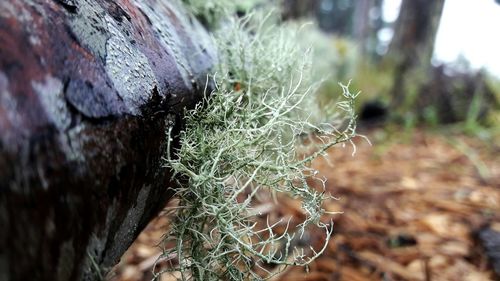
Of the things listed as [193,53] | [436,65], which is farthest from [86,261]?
[436,65]

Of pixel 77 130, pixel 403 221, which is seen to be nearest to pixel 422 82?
pixel 403 221

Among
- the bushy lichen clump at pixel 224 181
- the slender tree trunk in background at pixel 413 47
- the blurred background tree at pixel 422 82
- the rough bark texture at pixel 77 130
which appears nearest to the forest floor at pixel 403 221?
the bushy lichen clump at pixel 224 181

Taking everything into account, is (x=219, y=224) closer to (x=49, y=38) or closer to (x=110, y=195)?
(x=110, y=195)

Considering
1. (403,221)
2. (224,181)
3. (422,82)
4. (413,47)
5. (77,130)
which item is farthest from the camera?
Result: (413,47)

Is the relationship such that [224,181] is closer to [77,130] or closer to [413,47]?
[77,130]

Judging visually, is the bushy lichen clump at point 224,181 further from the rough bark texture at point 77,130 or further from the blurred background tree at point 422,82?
the blurred background tree at point 422,82

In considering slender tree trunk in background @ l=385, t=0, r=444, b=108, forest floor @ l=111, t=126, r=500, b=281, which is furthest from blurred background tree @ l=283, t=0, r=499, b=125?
forest floor @ l=111, t=126, r=500, b=281
